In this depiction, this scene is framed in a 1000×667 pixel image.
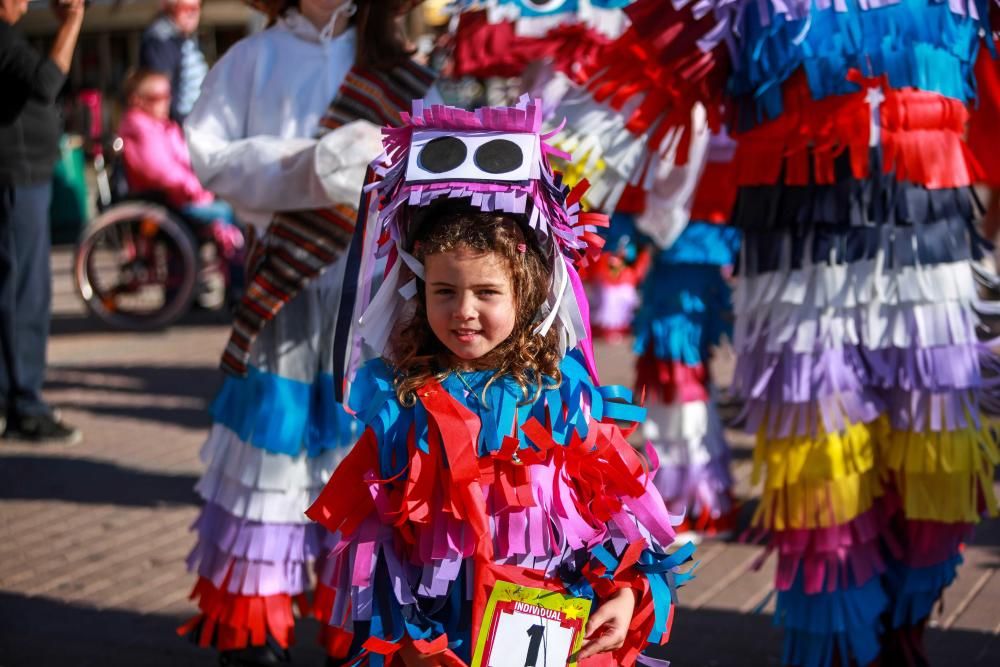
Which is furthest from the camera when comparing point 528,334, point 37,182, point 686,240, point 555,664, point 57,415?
point 57,415

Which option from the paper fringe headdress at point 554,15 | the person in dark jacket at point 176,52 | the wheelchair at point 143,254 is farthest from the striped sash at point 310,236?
the person in dark jacket at point 176,52

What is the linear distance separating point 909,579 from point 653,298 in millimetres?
1710

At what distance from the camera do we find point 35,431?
5.78 meters

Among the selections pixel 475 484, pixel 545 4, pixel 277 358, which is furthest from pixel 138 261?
pixel 475 484

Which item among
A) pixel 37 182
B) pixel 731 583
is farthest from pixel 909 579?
pixel 37 182

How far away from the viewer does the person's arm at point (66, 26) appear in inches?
198

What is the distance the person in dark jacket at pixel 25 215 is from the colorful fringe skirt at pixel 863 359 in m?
3.42

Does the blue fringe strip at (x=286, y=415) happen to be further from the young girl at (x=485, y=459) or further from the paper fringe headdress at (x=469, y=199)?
the young girl at (x=485, y=459)

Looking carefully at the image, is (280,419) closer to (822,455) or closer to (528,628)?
(528,628)

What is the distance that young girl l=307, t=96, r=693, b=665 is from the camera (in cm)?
214

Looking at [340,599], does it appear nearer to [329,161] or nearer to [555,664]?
[555,664]

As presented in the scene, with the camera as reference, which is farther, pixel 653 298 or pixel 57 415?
pixel 57 415

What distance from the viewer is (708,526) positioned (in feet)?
14.7

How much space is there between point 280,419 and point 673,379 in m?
1.81
